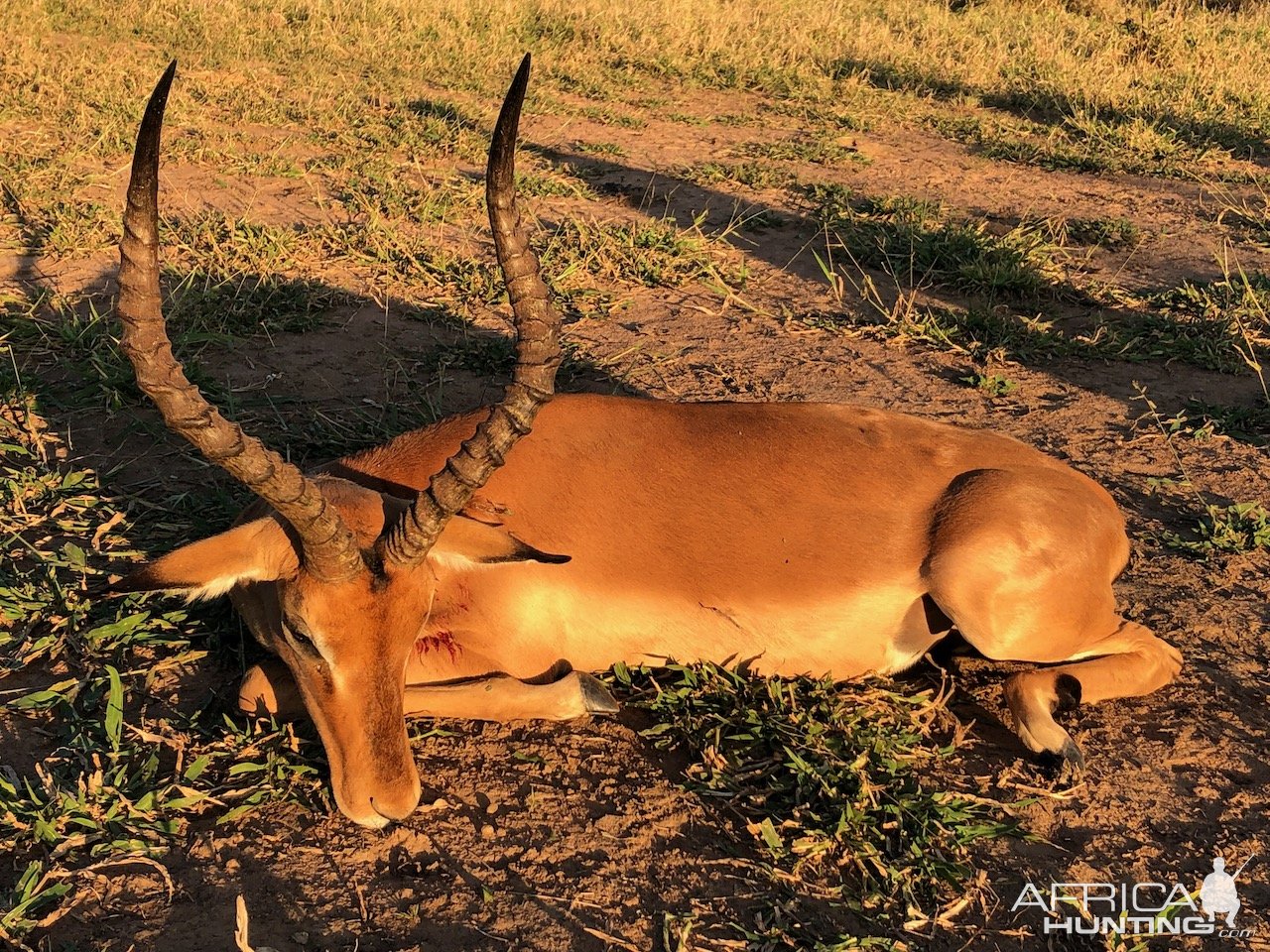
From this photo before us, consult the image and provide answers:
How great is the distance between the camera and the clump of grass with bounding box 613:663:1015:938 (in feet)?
11.1

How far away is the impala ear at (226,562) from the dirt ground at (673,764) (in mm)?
742

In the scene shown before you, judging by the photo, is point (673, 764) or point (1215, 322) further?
point (1215, 322)

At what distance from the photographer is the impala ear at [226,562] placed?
134 inches

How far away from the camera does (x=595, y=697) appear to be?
161 inches

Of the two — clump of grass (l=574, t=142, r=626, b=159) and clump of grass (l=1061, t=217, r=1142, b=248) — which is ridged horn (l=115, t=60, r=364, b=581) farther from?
clump of grass (l=574, t=142, r=626, b=159)

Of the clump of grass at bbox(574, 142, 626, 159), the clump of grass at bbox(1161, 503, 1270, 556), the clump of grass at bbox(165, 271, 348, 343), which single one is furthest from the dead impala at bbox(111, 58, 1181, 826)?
the clump of grass at bbox(574, 142, 626, 159)

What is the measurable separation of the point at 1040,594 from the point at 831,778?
1118 mm

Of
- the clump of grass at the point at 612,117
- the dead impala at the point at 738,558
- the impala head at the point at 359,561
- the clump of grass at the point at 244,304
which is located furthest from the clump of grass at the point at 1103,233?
the impala head at the point at 359,561

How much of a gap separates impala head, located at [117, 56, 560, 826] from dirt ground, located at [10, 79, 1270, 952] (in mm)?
322

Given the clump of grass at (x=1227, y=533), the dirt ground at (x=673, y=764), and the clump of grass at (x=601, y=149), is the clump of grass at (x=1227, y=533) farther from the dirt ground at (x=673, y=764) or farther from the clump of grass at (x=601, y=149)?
the clump of grass at (x=601, y=149)

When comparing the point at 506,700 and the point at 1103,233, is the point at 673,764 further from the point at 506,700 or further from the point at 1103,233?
the point at 1103,233

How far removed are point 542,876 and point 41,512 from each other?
2993mm

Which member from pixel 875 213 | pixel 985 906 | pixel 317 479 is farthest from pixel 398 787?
pixel 875 213

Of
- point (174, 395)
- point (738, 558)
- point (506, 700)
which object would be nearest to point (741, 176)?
point (738, 558)
